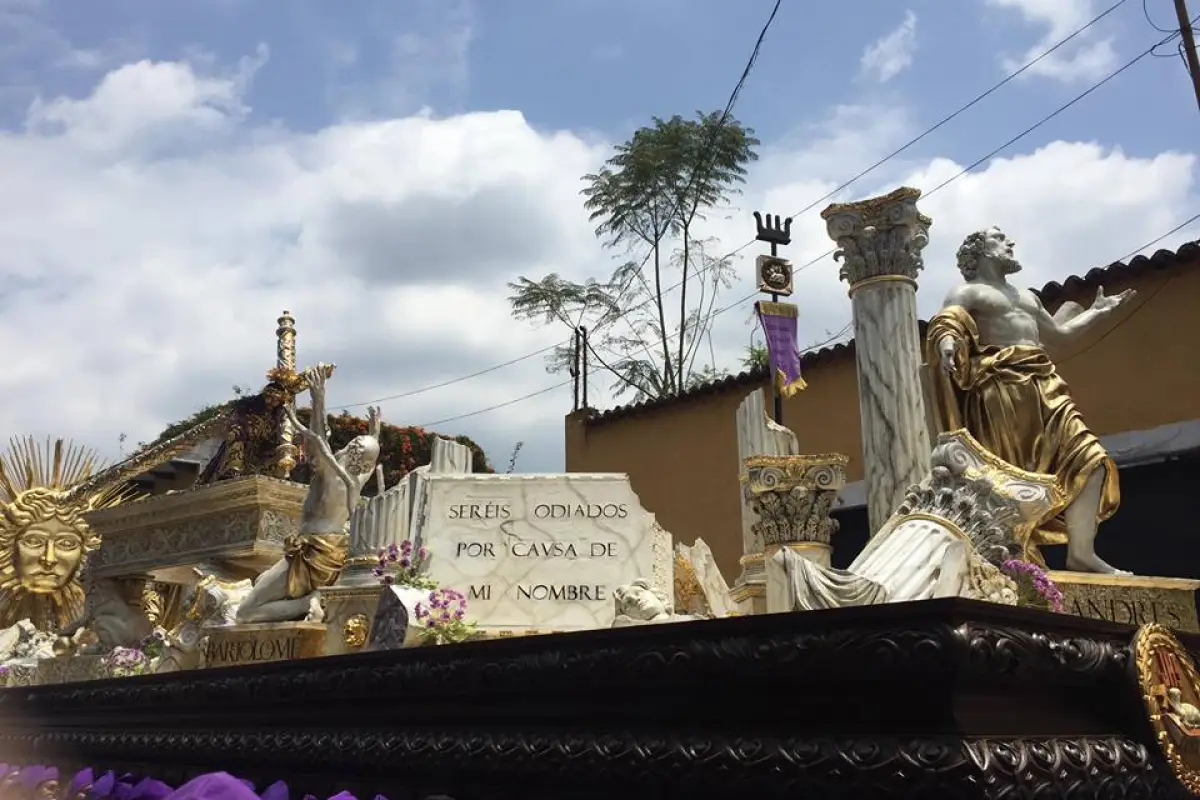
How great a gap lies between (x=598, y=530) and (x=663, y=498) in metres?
8.76

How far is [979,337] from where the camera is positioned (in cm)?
566

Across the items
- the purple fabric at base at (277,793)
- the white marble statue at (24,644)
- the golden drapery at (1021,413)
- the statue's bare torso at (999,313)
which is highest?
the statue's bare torso at (999,313)

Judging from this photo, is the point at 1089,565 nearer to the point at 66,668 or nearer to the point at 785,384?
the point at 785,384

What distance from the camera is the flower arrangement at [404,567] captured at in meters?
5.52

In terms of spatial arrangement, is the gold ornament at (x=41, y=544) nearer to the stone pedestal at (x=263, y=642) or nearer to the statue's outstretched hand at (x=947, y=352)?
the stone pedestal at (x=263, y=642)

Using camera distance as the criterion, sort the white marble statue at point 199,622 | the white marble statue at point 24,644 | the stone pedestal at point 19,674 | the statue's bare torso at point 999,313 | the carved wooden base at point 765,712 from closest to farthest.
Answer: the carved wooden base at point 765,712 → the statue's bare torso at point 999,313 → the white marble statue at point 199,622 → the stone pedestal at point 19,674 → the white marble statue at point 24,644

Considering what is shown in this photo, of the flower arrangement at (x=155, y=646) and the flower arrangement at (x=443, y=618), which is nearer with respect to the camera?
the flower arrangement at (x=443, y=618)

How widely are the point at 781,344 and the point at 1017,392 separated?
142 inches

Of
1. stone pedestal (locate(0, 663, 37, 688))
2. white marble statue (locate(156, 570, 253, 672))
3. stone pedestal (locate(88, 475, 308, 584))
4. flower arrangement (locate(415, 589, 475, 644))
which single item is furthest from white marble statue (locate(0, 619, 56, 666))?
flower arrangement (locate(415, 589, 475, 644))

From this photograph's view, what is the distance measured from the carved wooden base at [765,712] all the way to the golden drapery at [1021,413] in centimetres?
393

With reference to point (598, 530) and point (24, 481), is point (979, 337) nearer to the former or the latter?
point (598, 530)

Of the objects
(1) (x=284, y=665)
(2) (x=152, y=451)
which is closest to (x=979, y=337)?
(1) (x=284, y=665)

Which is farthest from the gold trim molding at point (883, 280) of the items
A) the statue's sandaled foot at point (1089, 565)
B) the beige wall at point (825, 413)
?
the statue's sandaled foot at point (1089, 565)

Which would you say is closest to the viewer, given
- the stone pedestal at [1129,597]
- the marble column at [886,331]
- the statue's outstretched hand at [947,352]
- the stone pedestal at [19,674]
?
the stone pedestal at [1129,597]
